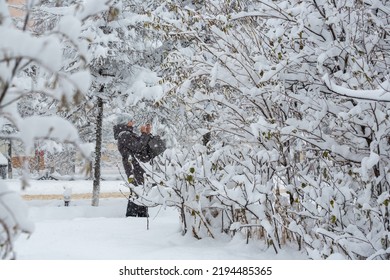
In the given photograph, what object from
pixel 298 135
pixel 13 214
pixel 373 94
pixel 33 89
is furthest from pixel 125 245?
pixel 33 89

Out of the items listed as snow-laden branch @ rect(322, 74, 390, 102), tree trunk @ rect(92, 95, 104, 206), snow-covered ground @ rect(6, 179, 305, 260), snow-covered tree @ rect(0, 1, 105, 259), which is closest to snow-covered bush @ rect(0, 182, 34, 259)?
snow-covered tree @ rect(0, 1, 105, 259)

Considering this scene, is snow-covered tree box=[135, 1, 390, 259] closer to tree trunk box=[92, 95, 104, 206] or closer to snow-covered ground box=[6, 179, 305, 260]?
snow-covered ground box=[6, 179, 305, 260]

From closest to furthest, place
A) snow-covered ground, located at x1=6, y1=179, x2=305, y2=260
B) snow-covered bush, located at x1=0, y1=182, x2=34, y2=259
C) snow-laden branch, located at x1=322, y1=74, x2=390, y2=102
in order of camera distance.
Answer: snow-covered bush, located at x1=0, y1=182, x2=34, y2=259
snow-laden branch, located at x1=322, y1=74, x2=390, y2=102
snow-covered ground, located at x1=6, y1=179, x2=305, y2=260

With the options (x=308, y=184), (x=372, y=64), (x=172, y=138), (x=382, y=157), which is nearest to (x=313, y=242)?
(x=308, y=184)

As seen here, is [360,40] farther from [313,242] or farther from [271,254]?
[271,254]

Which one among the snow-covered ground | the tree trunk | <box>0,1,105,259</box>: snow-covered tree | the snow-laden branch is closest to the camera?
<box>0,1,105,259</box>: snow-covered tree

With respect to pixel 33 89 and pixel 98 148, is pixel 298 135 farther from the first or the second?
pixel 98 148

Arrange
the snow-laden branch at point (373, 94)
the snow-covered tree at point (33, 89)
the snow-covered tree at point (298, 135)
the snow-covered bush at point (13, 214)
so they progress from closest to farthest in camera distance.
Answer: the snow-covered tree at point (33, 89)
the snow-covered bush at point (13, 214)
the snow-laden branch at point (373, 94)
the snow-covered tree at point (298, 135)

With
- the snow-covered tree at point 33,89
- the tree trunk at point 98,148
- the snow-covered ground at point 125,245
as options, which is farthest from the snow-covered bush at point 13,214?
the tree trunk at point 98,148

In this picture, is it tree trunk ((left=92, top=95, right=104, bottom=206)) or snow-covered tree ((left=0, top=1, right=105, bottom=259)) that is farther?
tree trunk ((left=92, top=95, right=104, bottom=206))

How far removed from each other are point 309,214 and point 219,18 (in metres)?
2.14

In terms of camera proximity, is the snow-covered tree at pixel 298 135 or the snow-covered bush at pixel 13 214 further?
the snow-covered tree at pixel 298 135

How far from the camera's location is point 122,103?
12523 millimetres

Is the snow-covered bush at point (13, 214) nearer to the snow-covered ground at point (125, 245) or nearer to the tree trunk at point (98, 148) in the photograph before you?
the snow-covered ground at point (125, 245)
